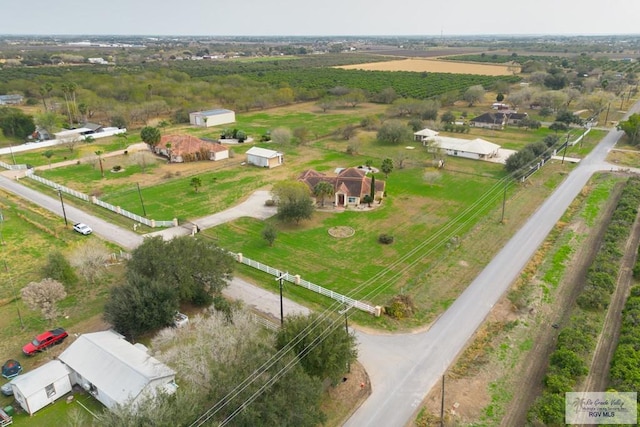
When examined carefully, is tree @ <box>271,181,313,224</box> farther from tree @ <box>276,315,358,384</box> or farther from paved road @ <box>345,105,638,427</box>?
tree @ <box>276,315,358,384</box>

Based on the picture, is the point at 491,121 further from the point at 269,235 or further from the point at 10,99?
the point at 10,99

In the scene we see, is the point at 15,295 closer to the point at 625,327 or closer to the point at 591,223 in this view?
the point at 625,327

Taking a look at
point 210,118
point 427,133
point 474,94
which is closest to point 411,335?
point 427,133

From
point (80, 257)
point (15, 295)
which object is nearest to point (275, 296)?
point (80, 257)

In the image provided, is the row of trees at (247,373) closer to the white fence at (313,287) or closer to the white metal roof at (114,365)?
the white metal roof at (114,365)

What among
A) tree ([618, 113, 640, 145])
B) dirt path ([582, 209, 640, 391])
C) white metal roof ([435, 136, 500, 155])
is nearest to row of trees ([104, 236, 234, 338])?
dirt path ([582, 209, 640, 391])

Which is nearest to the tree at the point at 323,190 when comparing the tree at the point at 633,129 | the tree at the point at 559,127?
the tree at the point at 633,129
